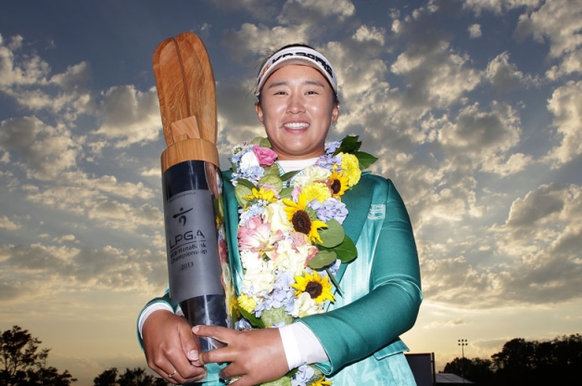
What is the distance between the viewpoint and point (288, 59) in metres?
3.24

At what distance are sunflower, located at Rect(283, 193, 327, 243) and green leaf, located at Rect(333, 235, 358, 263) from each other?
0.37 ft

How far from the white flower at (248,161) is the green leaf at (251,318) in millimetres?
912

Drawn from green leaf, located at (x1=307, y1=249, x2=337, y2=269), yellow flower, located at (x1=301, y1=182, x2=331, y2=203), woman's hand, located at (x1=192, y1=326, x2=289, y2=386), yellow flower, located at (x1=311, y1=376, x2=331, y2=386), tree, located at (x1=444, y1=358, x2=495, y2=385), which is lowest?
tree, located at (x1=444, y1=358, x2=495, y2=385)

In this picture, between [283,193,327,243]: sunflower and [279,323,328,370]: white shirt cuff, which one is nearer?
[279,323,328,370]: white shirt cuff

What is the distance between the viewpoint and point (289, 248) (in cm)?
269

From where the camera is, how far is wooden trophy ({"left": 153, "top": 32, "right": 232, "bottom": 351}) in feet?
7.37

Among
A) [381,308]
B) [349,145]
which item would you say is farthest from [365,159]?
[381,308]

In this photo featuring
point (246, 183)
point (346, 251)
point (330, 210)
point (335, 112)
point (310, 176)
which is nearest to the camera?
point (346, 251)

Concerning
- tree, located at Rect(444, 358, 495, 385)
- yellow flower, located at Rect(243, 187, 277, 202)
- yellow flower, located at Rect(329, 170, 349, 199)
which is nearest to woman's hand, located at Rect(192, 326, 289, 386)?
yellow flower, located at Rect(243, 187, 277, 202)

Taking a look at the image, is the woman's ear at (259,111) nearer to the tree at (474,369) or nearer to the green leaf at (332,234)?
the green leaf at (332,234)

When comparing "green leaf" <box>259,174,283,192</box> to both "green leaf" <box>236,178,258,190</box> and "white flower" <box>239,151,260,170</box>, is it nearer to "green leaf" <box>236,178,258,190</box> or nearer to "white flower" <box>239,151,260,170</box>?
"green leaf" <box>236,178,258,190</box>

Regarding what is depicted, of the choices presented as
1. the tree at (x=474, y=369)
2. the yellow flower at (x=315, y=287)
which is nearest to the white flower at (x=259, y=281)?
the yellow flower at (x=315, y=287)

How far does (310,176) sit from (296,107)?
43 centimetres

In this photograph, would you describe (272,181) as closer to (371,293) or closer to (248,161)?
(248,161)
